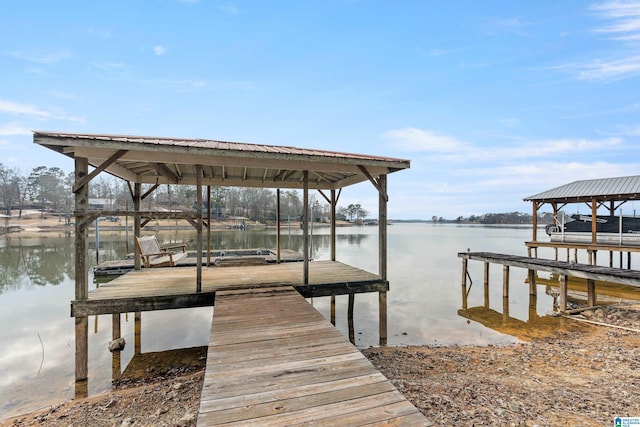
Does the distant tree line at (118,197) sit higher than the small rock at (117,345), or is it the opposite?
the distant tree line at (118,197)

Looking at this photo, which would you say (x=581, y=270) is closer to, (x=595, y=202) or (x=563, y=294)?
(x=563, y=294)

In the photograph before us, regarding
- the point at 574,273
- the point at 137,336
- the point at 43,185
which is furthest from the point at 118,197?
the point at 574,273

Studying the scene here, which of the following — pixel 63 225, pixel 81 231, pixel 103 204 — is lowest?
pixel 63 225

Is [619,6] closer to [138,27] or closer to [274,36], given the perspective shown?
[274,36]

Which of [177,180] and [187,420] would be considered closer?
[187,420]

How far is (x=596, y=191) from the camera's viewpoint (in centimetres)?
1227

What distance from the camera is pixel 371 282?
576cm

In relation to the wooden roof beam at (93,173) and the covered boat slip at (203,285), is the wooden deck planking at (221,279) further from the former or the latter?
the wooden roof beam at (93,173)

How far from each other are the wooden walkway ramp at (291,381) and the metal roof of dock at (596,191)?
14.3m

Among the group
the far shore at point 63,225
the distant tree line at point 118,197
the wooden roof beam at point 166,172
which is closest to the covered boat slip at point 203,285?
the wooden roof beam at point 166,172

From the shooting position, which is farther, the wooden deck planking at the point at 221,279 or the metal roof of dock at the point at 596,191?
the metal roof of dock at the point at 596,191

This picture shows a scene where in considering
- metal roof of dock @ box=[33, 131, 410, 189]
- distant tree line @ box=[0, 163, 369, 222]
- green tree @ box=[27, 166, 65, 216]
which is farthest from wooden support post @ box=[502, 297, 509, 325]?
green tree @ box=[27, 166, 65, 216]

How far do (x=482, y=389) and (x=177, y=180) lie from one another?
23.9ft

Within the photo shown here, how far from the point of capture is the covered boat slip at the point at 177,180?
4160 millimetres
